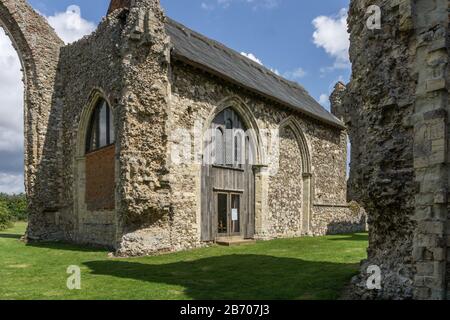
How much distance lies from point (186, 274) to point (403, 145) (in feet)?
16.9

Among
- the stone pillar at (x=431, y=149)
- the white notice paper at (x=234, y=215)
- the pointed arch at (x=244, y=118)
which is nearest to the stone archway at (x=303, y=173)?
the pointed arch at (x=244, y=118)

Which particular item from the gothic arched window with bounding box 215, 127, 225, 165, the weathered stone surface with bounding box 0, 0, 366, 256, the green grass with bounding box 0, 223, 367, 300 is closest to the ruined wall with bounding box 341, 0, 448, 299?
the green grass with bounding box 0, 223, 367, 300

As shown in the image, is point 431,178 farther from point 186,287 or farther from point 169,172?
point 169,172

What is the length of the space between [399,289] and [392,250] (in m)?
0.62

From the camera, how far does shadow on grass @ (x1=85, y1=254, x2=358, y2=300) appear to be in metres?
6.43

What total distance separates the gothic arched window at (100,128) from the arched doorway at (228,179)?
3575 mm

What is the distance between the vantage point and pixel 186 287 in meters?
7.02

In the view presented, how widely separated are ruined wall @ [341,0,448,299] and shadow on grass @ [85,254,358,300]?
104 centimetres

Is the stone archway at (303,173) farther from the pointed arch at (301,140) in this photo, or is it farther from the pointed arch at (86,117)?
the pointed arch at (86,117)

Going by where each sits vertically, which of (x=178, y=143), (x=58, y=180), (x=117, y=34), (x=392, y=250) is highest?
(x=117, y=34)

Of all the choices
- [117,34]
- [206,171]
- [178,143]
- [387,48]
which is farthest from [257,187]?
[387,48]

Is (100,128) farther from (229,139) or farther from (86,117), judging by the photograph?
(229,139)

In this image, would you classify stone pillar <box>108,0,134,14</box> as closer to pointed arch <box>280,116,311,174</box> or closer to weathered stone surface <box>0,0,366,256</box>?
weathered stone surface <box>0,0,366,256</box>

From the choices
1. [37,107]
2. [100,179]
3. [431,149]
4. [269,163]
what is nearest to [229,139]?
[269,163]
